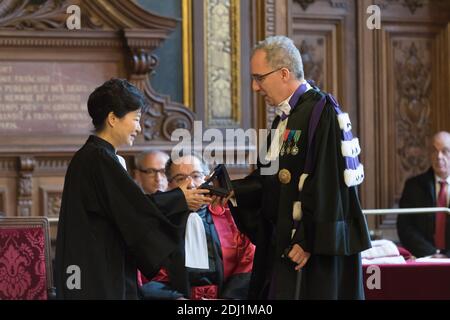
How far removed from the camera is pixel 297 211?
437 centimetres

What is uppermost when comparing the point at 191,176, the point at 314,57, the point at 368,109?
the point at 314,57

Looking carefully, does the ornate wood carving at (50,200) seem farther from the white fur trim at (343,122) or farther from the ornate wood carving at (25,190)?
the white fur trim at (343,122)

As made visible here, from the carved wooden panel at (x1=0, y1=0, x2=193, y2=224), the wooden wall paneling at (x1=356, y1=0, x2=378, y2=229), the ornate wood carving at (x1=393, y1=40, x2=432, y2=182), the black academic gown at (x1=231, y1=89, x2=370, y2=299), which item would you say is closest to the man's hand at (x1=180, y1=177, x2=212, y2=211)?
the black academic gown at (x1=231, y1=89, x2=370, y2=299)

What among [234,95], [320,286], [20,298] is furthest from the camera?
[234,95]

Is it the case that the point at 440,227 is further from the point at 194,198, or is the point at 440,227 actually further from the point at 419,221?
the point at 194,198

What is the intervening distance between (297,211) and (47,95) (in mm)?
4023

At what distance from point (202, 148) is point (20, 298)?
3066 millimetres

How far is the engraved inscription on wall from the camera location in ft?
25.5

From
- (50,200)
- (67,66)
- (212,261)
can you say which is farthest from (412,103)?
(212,261)

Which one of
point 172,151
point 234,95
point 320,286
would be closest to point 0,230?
point 320,286

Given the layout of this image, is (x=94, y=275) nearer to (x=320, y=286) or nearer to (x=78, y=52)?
(x=320, y=286)

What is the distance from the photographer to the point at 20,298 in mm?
5289

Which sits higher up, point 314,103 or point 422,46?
point 422,46

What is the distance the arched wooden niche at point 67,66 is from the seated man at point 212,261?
99.8 inches
